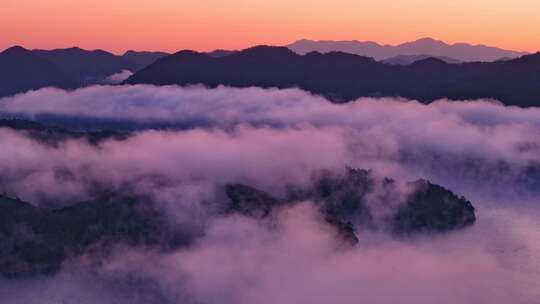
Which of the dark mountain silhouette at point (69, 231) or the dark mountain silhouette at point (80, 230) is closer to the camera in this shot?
the dark mountain silhouette at point (69, 231)

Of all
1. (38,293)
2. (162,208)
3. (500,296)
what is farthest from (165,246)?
(500,296)

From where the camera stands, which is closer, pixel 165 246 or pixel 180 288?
pixel 180 288

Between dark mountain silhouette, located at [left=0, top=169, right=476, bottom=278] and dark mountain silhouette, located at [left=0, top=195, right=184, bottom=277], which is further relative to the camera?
dark mountain silhouette, located at [left=0, top=169, right=476, bottom=278]

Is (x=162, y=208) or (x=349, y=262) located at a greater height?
(x=162, y=208)

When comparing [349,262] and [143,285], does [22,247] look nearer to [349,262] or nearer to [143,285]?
[143,285]

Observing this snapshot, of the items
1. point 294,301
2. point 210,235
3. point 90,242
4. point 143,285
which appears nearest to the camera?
point 294,301

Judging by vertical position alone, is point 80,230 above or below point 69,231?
below

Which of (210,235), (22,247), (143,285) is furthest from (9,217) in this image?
(210,235)

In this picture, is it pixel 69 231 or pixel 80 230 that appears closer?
pixel 69 231

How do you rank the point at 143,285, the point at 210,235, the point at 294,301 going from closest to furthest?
the point at 294,301
the point at 143,285
the point at 210,235
